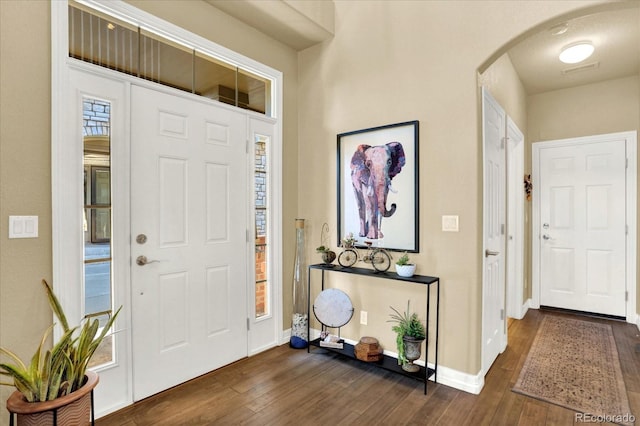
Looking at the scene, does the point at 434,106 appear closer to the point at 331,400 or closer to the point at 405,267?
the point at 405,267

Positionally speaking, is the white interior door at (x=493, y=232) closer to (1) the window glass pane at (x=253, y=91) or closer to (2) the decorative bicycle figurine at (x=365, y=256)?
(2) the decorative bicycle figurine at (x=365, y=256)

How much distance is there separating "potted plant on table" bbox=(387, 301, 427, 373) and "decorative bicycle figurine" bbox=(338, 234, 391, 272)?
449 millimetres

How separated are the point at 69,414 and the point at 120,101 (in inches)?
69.0

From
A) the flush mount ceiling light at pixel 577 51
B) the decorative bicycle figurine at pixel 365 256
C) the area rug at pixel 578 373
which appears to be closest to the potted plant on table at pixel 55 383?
the decorative bicycle figurine at pixel 365 256

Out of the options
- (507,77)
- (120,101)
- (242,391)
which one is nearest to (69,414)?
(242,391)

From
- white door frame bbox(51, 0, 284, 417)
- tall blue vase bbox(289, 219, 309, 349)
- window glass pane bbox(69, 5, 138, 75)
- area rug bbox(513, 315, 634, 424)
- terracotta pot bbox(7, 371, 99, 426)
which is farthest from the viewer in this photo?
tall blue vase bbox(289, 219, 309, 349)

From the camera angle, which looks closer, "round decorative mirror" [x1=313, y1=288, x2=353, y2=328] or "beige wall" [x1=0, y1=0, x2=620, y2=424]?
"beige wall" [x1=0, y1=0, x2=620, y2=424]

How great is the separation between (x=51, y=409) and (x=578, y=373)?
11.4 feet

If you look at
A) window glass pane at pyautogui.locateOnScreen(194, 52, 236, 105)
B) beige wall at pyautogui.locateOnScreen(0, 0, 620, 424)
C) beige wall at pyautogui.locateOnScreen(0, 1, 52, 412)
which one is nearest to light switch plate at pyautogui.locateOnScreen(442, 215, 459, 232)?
beige wall at pyautogui.locateOnScreen(0, 0, 620, 424)

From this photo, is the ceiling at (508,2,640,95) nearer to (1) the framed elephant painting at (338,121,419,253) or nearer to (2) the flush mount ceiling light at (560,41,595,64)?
(2) the flush mount ceiling light at (560,41,595,64)

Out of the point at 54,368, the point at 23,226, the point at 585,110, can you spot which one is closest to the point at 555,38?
the point at 585,110

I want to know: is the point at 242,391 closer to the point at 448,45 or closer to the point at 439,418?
the point at 439,418

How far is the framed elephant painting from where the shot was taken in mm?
2752

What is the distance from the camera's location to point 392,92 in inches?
112
